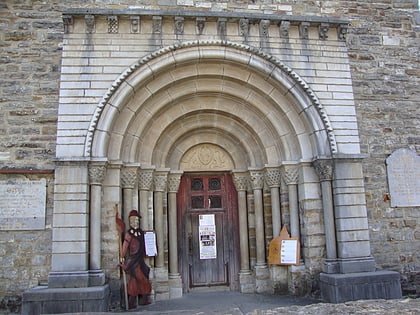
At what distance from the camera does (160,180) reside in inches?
250

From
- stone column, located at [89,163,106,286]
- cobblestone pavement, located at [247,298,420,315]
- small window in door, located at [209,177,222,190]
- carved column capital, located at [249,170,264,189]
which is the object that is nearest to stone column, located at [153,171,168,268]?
small window in door, located at [209,177,222,190]

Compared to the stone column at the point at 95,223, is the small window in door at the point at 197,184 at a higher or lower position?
higher

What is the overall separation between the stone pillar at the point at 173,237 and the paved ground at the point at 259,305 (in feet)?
0.68

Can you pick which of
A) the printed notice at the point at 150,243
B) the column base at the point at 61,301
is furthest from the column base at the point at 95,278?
the printed notice at the point at 150,243

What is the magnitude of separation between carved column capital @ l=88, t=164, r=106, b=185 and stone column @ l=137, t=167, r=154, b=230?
738 mm

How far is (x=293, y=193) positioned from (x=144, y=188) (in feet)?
8.01

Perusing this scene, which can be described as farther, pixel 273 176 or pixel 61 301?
pixel 273 176

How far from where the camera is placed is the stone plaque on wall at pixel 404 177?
20.7 feet

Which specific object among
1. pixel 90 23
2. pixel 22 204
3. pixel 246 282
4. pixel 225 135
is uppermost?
pixel 90 23

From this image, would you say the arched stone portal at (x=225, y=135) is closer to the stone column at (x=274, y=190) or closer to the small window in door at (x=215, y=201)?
the stone column at (x=274, y=190)

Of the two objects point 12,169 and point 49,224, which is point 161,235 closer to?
point 49,224

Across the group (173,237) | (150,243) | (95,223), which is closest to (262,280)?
(173,237)

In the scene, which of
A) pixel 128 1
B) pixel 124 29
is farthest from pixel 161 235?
pixel 128 1

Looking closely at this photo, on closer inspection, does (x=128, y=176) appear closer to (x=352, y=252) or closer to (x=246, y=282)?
(x=246, y=282)
